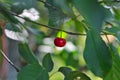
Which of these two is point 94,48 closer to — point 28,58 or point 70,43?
point 28,58

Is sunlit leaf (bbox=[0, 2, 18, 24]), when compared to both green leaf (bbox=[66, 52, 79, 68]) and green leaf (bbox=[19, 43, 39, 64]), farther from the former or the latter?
green leaf (bbox=[66, 52, 79, 68])

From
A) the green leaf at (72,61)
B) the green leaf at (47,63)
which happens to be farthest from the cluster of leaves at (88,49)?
the green leaf at (72,61)

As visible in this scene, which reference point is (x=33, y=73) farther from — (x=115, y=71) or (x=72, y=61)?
(x=72, y=61)

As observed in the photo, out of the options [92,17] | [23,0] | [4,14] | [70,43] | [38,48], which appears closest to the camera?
[92,17]

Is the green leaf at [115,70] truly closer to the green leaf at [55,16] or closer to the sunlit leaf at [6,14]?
the green leaf at [55,16]

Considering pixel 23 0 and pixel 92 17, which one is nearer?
pixel 92 17

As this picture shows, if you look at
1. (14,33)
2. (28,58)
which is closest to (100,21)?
(28,58)

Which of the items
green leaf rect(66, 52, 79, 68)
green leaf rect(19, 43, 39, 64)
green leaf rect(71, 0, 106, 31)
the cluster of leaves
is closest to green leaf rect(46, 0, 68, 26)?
the cluster of leaves
